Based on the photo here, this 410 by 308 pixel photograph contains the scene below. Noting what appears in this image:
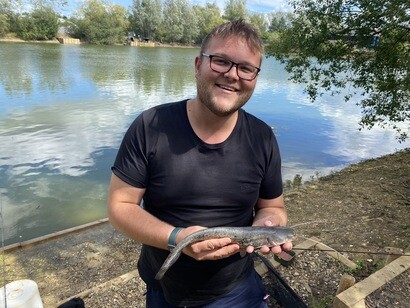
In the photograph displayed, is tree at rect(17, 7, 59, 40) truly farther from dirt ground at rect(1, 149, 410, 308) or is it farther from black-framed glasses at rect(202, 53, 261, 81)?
black-framed glasses at rect(202, 53, 261, 81)

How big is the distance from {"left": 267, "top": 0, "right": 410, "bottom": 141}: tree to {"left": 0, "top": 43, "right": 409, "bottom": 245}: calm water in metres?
3.61

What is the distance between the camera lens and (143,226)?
209 centimetres

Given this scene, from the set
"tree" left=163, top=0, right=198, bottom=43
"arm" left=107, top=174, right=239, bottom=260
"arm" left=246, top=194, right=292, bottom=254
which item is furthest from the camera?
"tree" left=163, top=0, right=198, bottom=43

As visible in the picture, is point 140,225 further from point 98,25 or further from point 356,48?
point 98,25

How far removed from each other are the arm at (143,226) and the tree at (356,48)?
27.5 ft

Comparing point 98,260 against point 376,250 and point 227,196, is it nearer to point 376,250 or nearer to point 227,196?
point 227,196

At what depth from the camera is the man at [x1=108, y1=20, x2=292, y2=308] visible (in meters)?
2.14

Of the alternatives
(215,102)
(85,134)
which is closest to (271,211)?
(215,102)

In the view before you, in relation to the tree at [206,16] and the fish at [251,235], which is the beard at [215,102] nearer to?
the fish at [251,235]

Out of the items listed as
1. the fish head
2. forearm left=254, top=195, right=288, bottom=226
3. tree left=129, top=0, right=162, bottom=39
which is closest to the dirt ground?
forearm left=254, top=195, right=288, bottom=226

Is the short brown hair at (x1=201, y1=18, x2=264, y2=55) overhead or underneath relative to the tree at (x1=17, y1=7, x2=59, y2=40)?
overhead

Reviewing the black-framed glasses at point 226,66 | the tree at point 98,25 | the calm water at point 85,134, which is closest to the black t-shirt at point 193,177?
the black-framed glasses at point 226,66

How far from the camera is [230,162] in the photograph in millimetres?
2256

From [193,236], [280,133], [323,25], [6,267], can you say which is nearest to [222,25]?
[193,236]
